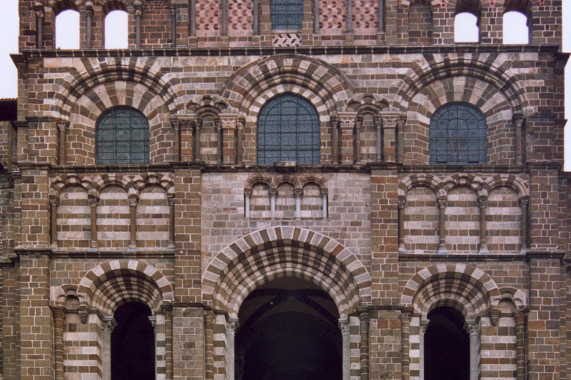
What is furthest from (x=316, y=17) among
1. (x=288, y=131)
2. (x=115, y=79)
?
(x=115, y=79)

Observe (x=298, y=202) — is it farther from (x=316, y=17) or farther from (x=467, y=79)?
(x=467, y=79)

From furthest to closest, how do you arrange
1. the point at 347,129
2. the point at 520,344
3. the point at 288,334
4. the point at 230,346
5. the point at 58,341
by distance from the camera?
1. the point at 288,334
2. the point at 347,129
3. the point at 230,346
4. the point at 58,341
5. the point at 520,344

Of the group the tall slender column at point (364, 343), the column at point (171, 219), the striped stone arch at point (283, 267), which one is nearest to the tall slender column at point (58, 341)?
the column at point (171, 219)

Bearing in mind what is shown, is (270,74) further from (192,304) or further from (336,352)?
(336,352)

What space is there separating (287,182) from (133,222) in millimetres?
4520

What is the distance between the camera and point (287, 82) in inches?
2069

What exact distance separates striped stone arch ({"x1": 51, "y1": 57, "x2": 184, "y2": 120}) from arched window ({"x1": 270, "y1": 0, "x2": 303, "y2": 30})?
372 cm

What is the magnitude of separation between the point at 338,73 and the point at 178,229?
6.49 m

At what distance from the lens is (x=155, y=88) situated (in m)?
52.6

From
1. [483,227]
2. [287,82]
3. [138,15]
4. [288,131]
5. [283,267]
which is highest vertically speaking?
[138,15]

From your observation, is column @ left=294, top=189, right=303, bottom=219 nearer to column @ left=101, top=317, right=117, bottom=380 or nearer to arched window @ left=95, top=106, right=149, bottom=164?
arched window @ left=95, top=106, right=149, bottom=164

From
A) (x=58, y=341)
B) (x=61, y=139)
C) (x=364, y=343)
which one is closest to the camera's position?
(x=364, y=343)

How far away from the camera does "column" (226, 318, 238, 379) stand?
51.2 metres

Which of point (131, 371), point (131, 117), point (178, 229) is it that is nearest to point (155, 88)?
point (131, 117)
